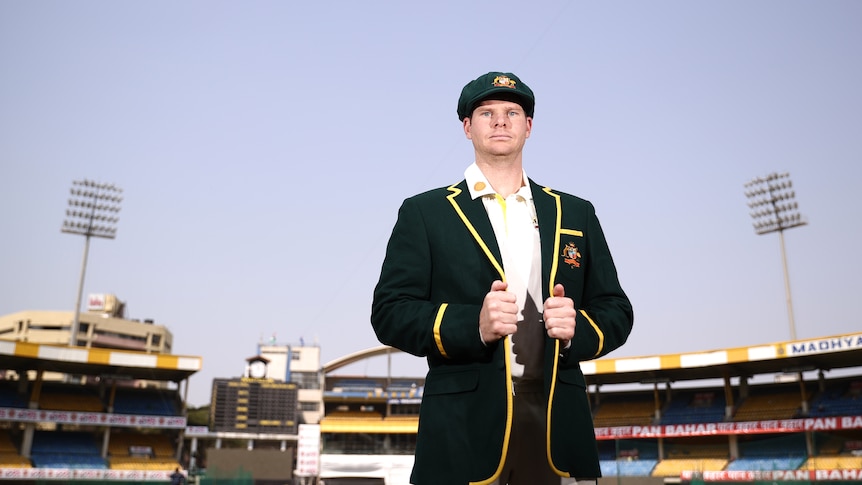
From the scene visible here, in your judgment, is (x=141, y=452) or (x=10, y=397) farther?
(x=141, y=452)

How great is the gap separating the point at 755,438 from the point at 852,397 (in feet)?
16.1

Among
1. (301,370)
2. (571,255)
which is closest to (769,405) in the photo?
(571,255)

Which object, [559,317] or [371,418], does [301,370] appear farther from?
[559,317]

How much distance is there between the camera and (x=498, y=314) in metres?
2.07

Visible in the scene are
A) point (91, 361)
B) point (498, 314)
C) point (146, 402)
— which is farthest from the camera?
point (146, 402)

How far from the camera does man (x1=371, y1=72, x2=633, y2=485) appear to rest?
2172 millimetres

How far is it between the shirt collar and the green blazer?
0.03m

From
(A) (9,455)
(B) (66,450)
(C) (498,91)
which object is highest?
(C) (498,91)

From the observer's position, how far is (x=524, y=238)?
8.14ft

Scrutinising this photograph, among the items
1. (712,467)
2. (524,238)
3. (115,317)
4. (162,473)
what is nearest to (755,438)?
(712,467)

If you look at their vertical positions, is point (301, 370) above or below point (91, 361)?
above

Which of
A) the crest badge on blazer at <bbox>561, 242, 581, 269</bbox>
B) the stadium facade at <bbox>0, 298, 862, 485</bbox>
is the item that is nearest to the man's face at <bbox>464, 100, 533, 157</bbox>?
the crest badge on blazer at <bbox>561, 242, 581, 269</bbox>

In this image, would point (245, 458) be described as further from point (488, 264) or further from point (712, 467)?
point (488, 264)

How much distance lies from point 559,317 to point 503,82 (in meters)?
0.91
